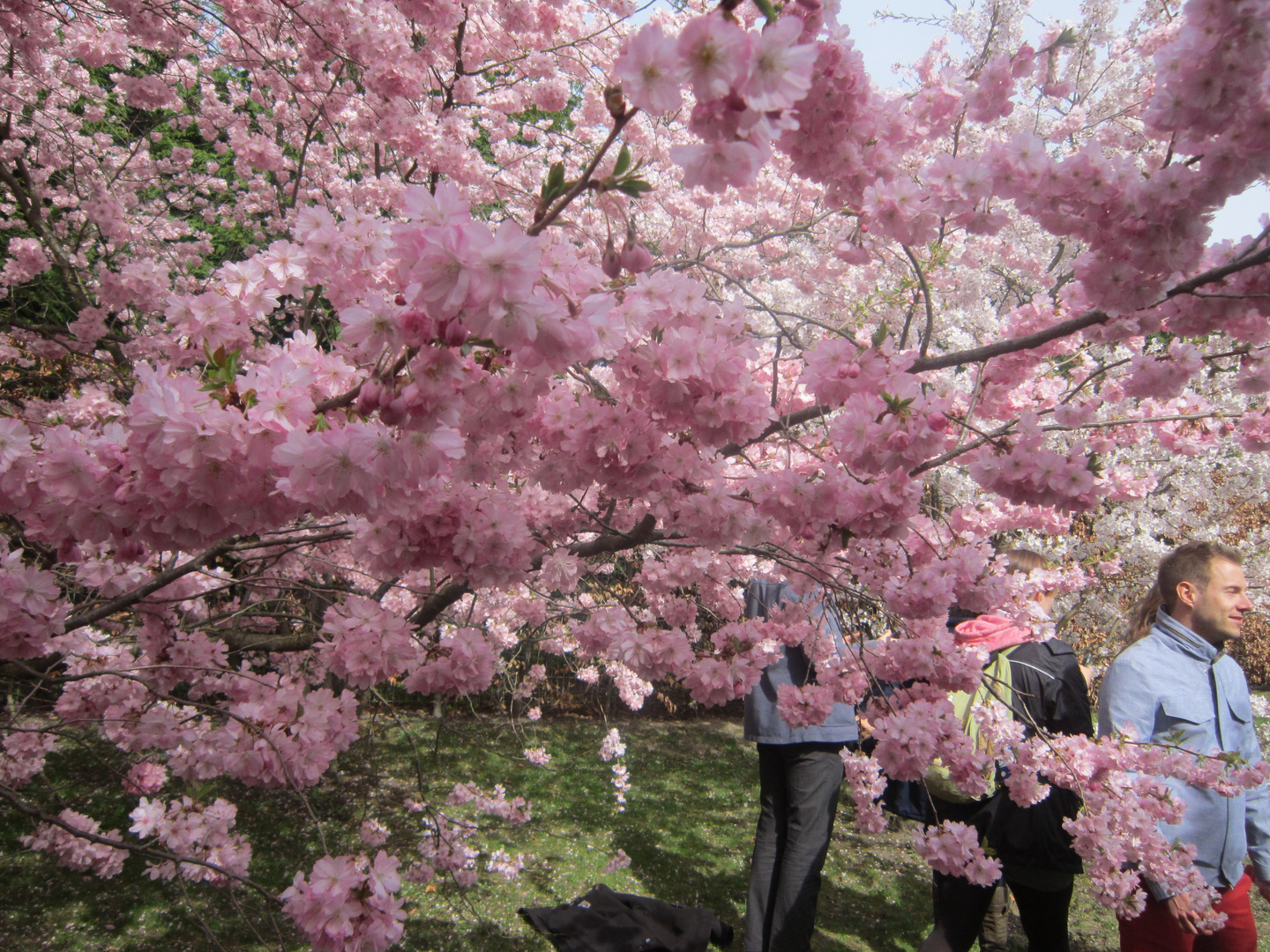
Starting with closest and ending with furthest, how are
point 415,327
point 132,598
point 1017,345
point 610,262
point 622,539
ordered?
point 415,327 < point 610,262 < point 1017,345 < point 132,598 < point 622,539

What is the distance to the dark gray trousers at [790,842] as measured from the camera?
10.6 ft

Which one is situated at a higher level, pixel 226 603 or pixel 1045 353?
pixel 1045 353

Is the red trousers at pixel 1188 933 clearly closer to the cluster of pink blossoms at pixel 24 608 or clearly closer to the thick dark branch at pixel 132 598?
the thick dark branch at pixel 132 598

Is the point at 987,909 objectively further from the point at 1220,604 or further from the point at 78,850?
the point at 78,850

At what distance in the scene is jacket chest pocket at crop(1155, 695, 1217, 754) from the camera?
8.52 feet

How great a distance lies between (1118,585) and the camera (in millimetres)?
8742

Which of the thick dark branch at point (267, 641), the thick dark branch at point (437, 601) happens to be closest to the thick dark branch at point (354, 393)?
the thick dark branch at point (437, 601)

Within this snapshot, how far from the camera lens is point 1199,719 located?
8.57ft

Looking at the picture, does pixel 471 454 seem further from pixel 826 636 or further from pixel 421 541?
pixel 826 636

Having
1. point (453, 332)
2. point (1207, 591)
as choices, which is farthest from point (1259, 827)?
point (453, 332)

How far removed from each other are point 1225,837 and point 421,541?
3.03m

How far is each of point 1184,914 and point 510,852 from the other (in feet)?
12.9

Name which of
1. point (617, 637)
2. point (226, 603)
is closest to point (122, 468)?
point (617, 637)

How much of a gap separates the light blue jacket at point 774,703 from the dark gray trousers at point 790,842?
9 centimetres
